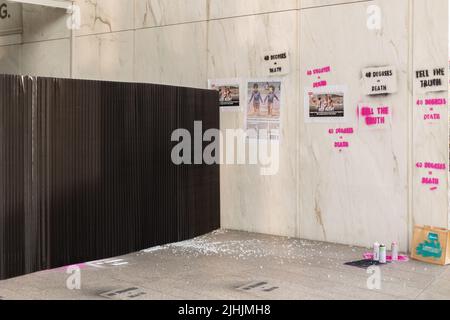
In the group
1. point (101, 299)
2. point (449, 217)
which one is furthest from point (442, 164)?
point (101, 299)

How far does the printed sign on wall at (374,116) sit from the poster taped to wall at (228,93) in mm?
1655

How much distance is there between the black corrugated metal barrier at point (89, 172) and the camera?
Answer: 478 centimetres

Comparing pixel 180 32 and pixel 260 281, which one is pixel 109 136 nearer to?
pixel 260 281

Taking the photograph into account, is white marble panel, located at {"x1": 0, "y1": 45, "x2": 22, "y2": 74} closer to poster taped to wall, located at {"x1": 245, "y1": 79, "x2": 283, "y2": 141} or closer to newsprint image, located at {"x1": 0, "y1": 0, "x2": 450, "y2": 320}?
newsprint image, located at {"x1": 0, "y1": 0, "x2": 450, "y2": 320}

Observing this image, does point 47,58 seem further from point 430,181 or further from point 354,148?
point 430,181

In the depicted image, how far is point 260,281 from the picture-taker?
5.02m

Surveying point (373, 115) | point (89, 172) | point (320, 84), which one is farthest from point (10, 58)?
point (373, 115)

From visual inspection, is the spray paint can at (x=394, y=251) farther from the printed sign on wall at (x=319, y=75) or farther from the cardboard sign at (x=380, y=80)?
the printed sign on wall at (x=319, y=75)

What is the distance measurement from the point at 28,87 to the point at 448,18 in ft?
13.3

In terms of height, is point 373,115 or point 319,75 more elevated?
point 319,75

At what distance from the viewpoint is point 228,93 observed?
7477mm

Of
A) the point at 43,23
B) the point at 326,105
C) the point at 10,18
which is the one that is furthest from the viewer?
the point at 10,18

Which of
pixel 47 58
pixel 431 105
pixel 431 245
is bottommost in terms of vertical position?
pixel 431 245

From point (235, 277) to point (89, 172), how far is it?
A: 163cm
